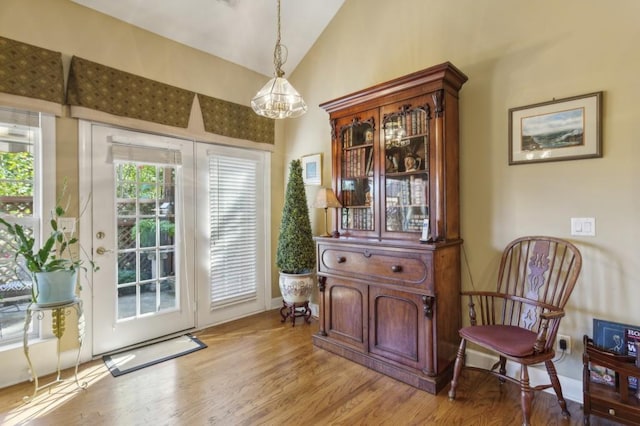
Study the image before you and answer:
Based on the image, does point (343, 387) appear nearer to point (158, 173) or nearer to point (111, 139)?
point (158, 173)

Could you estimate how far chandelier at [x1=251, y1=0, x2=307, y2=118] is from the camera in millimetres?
2211

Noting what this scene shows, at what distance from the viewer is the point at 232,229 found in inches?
147

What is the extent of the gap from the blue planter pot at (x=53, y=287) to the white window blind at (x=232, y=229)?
1.40 meters

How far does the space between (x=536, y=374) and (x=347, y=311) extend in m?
1.43

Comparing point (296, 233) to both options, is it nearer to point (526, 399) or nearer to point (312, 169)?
point (312, 169)

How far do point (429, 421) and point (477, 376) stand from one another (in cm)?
74

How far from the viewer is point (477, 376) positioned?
2453 mm

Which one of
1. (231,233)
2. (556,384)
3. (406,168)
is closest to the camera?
(556,384)

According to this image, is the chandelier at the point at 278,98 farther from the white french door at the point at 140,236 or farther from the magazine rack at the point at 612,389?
the magazine rack at the point at 612,389

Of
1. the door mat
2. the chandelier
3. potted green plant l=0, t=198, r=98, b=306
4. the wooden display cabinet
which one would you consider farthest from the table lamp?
potted green plant l=0, t=198, r=98, b=306

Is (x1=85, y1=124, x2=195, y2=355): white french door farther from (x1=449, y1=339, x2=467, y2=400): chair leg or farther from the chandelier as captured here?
(x1=449, y1=339, x2=467, y2=400): chair leg

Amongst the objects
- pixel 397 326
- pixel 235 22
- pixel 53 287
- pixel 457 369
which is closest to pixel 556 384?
pixel 457 369

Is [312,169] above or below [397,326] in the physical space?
above

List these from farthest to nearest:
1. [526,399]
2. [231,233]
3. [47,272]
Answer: [231,233], [47,272], [526,399]
